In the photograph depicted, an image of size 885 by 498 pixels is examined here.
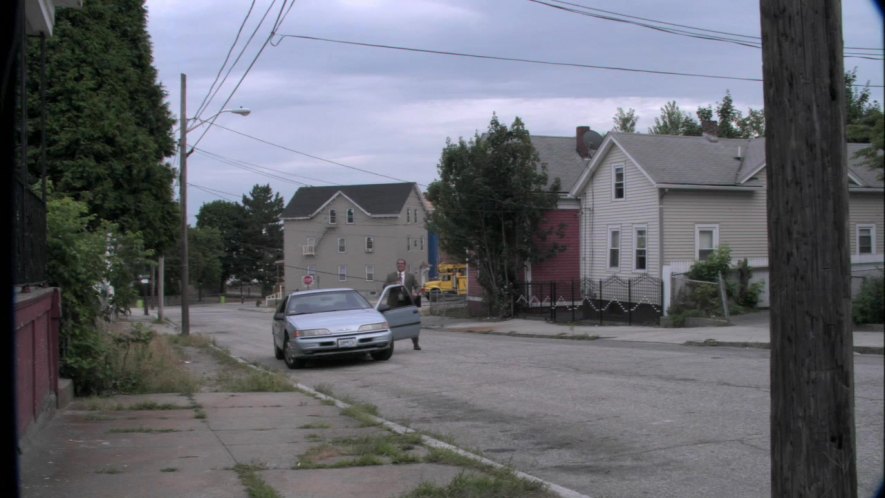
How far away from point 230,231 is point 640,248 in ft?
268

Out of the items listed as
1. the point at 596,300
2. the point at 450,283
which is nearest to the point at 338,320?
the point at 596,300

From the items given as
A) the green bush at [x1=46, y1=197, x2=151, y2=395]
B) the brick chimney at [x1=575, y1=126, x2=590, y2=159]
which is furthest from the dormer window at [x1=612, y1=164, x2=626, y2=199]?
the green bush at [x1=46, y1=197, x2=151, y2=395]

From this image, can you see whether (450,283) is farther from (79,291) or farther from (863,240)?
(79,291)

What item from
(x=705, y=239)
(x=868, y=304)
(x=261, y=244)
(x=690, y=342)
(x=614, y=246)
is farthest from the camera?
(x=261, y=244)

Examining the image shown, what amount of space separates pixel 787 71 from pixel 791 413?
1.62m

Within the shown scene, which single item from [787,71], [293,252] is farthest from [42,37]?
[293,252]

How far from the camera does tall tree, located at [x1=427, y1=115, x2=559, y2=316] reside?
107ft

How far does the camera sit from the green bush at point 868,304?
14.1m

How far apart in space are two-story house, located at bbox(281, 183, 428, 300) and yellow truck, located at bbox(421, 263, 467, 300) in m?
Result: 4.06

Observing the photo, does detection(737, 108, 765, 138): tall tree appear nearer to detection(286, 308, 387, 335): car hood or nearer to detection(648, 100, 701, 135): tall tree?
detection(648, 100, 701, 135): tall tree

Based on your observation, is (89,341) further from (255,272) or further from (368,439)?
(255,272)

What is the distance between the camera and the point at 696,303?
82.4 feet

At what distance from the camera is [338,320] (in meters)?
17.1

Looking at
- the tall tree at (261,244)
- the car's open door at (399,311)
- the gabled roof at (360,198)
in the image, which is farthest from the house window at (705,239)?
the tall tree at (261,244)
